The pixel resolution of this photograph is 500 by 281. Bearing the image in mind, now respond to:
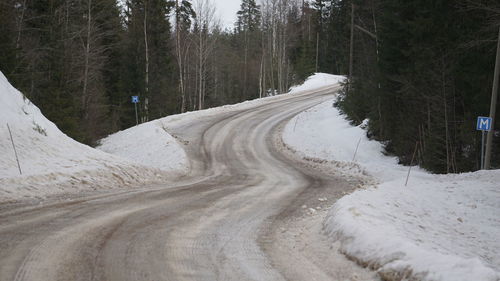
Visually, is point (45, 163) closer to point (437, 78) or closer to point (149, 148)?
point (149, 148)

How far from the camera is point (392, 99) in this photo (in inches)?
908

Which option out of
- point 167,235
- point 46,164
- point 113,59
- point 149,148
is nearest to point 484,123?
point 167,235

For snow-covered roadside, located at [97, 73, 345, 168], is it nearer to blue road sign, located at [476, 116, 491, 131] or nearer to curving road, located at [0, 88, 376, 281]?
curving road, located at [0, 88, 376, 281]

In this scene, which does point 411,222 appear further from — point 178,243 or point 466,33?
point 466,33

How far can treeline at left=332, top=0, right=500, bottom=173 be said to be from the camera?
16.9 metres

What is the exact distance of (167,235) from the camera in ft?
20.9

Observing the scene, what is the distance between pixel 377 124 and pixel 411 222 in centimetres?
1688

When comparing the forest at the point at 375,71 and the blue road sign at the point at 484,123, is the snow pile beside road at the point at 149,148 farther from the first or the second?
the blue road sign at the point at 484,123

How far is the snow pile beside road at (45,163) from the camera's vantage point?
955 centimetres

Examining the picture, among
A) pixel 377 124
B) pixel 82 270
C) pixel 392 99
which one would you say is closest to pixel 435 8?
pixel 392 99

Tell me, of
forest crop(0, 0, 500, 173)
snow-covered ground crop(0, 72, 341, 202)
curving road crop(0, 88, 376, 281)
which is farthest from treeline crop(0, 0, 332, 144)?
curving road crop(0, 88, 376, 281)

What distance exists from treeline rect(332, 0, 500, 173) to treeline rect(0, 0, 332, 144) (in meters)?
16.2

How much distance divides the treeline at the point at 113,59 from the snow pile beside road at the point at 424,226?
14430mm

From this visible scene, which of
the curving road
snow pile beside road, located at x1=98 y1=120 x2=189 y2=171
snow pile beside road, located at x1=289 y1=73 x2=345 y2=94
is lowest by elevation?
snow pile beside road, located at x1=98 y1=120 x2=189 y2=171
